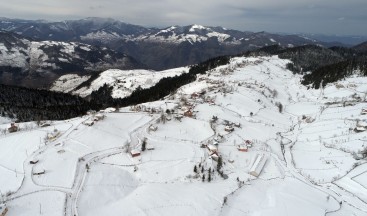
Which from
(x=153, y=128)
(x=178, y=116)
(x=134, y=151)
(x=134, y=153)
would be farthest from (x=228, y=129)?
(x=134, y=153)

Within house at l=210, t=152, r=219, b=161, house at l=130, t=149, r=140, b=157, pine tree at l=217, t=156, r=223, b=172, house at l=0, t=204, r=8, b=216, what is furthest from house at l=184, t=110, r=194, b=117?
house at l=0, t=204, r=8, b=216

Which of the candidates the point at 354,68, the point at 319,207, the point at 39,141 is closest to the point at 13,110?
the point at 39,141

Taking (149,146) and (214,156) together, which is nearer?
(214,156)

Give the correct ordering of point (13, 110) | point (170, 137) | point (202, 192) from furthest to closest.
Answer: point (13, 110), point (170, 137), point (202, 192)

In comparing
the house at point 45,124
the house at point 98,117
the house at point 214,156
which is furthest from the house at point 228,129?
the house at point 45,124

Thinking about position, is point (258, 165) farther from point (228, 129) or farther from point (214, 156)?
point (228, 129)

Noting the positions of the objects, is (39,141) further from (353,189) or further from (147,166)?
(353,189)

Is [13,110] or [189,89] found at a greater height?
[189,89]
